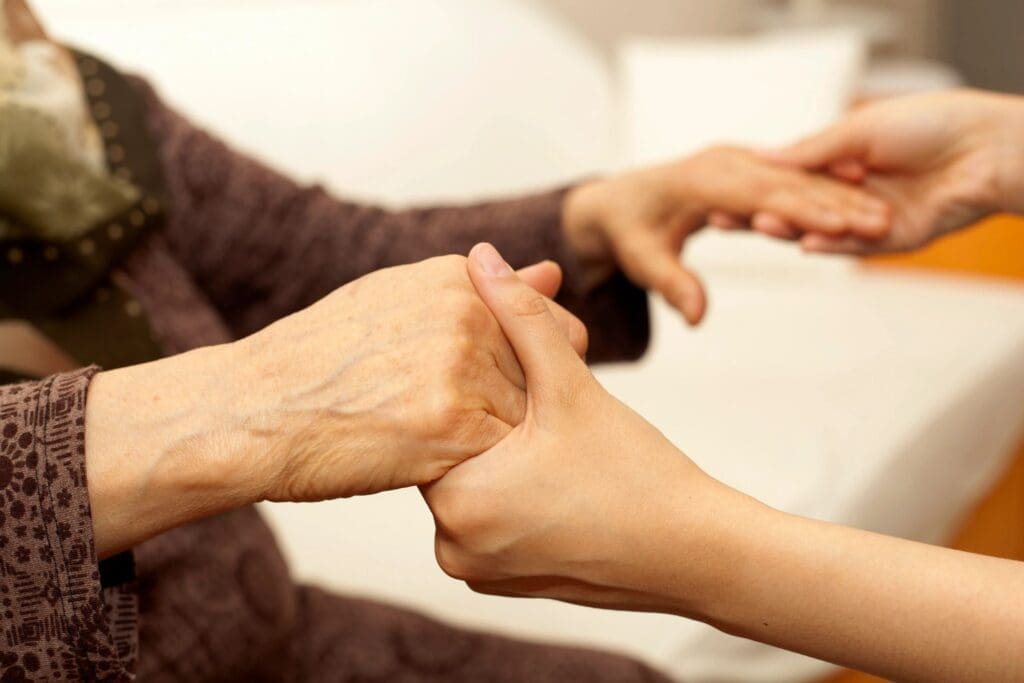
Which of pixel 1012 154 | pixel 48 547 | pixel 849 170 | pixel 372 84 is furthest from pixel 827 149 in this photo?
pixel 372 84

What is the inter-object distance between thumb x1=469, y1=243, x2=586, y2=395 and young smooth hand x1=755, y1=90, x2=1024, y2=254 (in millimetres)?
359

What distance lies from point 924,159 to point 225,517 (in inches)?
21.9

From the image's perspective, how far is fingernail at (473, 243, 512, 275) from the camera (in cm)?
Result: 50

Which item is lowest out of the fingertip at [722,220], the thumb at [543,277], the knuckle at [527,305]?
the fingertip at [722,220]

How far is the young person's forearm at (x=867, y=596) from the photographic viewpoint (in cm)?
45

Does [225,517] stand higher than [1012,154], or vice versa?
[1012,154]

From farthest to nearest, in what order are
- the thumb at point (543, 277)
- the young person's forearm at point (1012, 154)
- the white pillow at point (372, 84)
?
1. the white pillow at point (372, 84)
2. the young person's forearm at point (1012, 154)
3. the thumb at point (543, 277)

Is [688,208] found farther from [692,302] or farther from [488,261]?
[488,261]

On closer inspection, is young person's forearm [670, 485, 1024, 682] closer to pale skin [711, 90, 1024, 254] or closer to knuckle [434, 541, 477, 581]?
knuckle [434, 541, 477, 581]

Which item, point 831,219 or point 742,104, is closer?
point 831,219

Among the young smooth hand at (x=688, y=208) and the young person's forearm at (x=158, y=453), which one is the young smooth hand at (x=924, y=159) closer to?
the young smooth hand at (x=688, y=208)

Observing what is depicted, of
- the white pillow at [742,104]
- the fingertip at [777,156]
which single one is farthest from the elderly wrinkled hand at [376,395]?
the white pillow at [742,104]

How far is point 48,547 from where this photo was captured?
45 cm

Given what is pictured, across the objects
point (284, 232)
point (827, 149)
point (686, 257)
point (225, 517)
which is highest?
point (827, 149)
